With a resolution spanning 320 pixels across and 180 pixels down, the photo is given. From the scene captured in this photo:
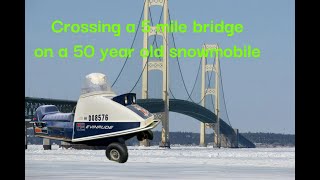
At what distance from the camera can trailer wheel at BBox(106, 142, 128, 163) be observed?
13.5 m

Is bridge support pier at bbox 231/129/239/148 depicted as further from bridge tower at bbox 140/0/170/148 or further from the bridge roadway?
bridge tower at bbox 140/0/170/148

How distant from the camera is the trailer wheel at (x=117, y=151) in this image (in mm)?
13469

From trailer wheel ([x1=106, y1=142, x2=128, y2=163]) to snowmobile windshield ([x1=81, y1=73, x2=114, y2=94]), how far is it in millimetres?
1114

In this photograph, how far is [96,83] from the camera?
13086mm

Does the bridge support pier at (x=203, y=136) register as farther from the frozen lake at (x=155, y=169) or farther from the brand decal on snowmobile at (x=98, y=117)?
the brand decal on snowmobile at (x=98, y=117)

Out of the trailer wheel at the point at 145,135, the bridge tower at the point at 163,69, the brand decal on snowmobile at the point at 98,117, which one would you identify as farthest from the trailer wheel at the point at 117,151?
the bridge tower at the point at 163,69

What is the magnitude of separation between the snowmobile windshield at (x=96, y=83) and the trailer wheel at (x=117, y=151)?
1.11 meters

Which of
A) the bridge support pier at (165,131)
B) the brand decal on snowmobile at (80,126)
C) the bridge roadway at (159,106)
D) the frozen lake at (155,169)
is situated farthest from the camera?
the bridge support pier at (165,131)

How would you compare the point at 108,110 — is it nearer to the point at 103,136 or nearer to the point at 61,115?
the point at 103,136
